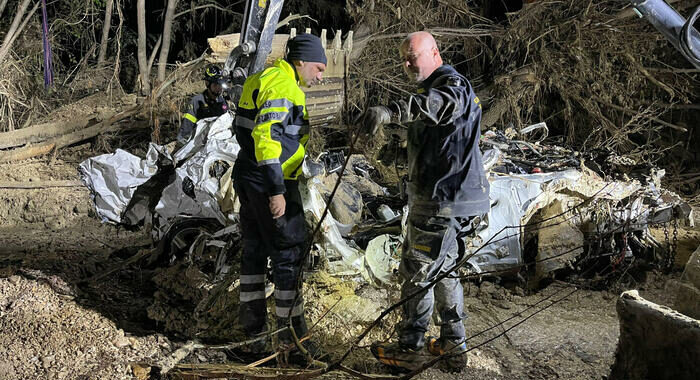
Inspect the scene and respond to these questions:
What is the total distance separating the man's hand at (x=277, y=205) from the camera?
3.03 metres

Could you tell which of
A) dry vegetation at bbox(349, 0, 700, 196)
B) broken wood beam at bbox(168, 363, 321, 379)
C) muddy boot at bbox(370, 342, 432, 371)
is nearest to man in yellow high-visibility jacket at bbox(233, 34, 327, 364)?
muddy boot at bbox(370, 342, 432, 371)

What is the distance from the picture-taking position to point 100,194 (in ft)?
16.4

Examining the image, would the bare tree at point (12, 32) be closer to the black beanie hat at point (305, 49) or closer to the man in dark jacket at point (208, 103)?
the man in dark jacket at point (208, 103)

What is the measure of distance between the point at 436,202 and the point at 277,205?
0.88m

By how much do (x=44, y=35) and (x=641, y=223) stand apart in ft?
29.5

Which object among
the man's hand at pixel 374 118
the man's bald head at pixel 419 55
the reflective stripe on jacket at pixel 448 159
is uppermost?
the man's bald head at pixel 419 55

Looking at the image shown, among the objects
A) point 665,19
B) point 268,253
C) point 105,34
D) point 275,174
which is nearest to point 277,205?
point 275,174

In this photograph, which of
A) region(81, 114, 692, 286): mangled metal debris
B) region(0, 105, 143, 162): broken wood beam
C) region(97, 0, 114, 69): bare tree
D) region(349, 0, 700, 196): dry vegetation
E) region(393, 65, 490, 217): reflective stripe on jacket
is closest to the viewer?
region(393, 65, 490, 217): reflective stripe on jacket

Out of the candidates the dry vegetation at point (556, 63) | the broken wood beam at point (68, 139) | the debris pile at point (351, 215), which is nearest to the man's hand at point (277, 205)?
the debris pile at point (351, 215)

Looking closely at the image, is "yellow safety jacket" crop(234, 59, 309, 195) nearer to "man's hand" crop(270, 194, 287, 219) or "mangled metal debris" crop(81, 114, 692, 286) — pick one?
"man's hand" crop(270, 194, 287, 219)

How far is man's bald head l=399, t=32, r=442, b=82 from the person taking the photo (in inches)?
113

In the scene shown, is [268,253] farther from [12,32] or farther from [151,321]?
[12,32]

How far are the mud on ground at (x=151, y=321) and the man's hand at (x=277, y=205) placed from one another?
0.60 m

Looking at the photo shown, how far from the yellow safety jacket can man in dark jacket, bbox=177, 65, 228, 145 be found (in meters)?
3.29
